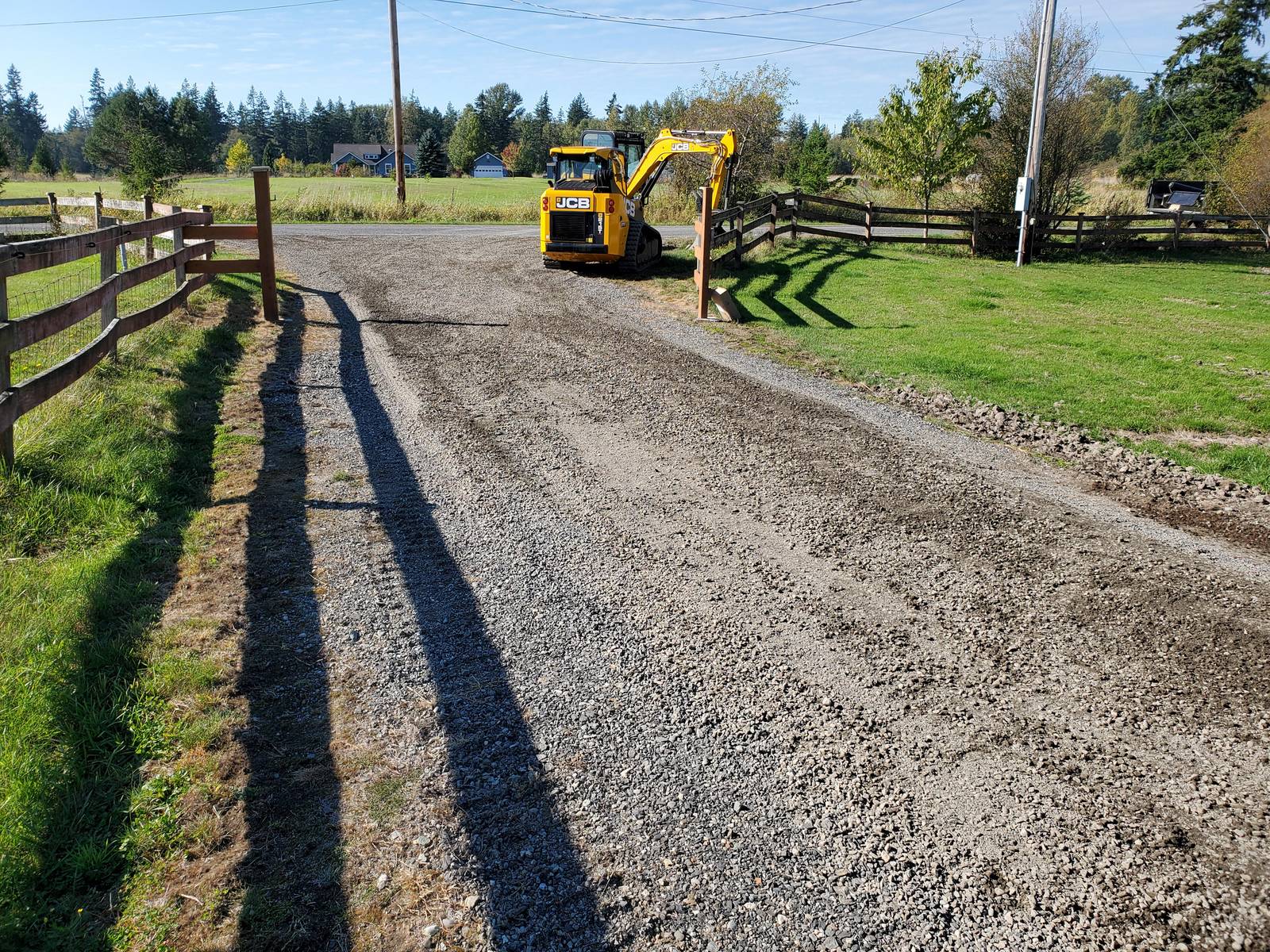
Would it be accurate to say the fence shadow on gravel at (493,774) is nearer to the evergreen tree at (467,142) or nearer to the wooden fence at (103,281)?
the wooden fence at (103,281)

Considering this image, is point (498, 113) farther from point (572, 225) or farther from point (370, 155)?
point (572, 225)

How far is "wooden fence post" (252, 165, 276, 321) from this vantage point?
11719 mm

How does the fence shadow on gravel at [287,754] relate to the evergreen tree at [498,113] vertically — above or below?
below

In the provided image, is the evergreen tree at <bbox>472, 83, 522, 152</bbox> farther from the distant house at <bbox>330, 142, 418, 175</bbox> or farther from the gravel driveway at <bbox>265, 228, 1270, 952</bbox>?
the gravel driveway at <bbox>265, 228, 1270, 952</bbox>

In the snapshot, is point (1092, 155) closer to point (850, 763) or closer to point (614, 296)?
point (614, 296)

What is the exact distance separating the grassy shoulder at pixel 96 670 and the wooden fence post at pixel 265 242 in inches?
202

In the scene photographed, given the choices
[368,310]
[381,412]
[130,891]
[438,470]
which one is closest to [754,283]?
[368,310]

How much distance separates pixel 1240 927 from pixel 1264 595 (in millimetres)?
2947

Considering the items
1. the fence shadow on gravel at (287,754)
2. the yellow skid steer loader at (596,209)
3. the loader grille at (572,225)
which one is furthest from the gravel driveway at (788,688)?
the loader grille at (572,225)

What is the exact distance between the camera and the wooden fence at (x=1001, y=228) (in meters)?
21.8

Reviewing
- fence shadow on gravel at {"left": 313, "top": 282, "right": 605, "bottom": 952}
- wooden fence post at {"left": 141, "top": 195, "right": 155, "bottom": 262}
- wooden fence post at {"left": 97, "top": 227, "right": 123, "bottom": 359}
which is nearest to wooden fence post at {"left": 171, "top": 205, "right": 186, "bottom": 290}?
wooden fence post at {"left": 141, "top": 195, "right": 155, "bottom": 262}

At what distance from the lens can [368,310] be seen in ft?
43.2

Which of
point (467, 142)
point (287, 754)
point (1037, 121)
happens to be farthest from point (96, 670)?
point (467, 142)

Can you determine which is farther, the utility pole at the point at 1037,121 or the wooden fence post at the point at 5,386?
the utility pole at the point at 1037,121
